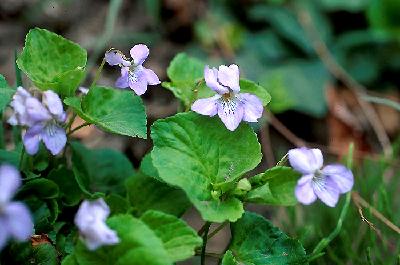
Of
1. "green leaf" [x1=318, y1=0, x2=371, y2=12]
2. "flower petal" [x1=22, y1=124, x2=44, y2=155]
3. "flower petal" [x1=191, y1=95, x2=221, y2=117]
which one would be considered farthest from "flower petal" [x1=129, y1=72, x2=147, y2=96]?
"green leaf" [x1=318, y1=0, x2=371, y2=12]

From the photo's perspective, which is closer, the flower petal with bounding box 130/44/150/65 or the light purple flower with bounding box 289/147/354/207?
the light purple flower with bounding box 289/147/354/207

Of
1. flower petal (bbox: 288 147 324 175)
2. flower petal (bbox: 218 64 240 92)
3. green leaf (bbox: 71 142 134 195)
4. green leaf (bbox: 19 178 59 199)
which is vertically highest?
flower petal (bbox: 218 64 240 92)

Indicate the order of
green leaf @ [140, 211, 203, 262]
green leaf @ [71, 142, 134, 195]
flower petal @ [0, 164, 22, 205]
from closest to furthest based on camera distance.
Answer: flower petal @ [0, 164, 22, 205] → green leaf @ [140, 211, 203, 262] → green leaf @ [71, 142, 134, 195]

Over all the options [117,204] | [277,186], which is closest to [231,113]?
[277,186]

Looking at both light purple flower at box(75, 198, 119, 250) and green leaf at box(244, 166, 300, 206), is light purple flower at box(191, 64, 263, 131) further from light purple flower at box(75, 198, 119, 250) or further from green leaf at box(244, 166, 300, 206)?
light purple flower at box(75, 198, 119, 250)

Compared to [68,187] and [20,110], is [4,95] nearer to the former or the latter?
[20,110]

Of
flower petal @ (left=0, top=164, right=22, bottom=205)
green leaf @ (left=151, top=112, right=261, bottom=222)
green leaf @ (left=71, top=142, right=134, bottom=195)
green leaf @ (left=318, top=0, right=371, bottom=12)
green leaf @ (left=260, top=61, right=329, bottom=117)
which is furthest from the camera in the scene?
green leaf @ (left=318, top=0, right=371, bottom=12)

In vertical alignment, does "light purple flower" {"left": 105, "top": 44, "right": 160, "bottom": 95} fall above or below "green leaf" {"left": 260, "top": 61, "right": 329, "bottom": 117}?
above
